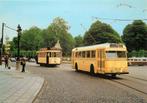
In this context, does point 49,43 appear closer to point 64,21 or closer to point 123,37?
point 64,21

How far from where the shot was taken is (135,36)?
135375mm

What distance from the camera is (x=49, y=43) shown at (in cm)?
15000

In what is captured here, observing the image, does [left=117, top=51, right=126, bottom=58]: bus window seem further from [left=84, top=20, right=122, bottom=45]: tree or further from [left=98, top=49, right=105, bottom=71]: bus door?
[left=84, top=20, right=122, bottom=45]: tree

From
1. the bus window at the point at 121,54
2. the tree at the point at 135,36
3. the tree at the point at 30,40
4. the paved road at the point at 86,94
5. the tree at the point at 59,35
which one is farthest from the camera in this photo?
the tree at the point at 30,40

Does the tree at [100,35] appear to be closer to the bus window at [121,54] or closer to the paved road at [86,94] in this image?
the bus window at [121,54]

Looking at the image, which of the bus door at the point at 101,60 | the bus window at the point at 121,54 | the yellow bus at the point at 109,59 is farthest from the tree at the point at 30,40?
the bus window at the point at 121,54

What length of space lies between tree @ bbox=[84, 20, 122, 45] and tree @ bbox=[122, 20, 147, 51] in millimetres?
3064

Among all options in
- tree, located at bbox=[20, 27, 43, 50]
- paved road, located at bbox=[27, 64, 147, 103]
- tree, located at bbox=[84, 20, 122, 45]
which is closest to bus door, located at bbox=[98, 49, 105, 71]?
paved road, located at bbox=[27, 64, 147, 103]

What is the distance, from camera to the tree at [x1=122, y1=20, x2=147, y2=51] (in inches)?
5271

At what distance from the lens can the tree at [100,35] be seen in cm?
13212

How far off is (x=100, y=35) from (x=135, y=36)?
36.2 ft

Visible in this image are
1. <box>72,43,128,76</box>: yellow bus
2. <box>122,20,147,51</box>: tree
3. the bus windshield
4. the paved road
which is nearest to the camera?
the paved road

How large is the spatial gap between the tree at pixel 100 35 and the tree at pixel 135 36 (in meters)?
3.06

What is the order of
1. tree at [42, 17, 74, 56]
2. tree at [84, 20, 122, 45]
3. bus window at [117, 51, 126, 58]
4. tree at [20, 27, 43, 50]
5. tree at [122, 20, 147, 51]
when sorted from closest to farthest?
bus window at [117, 51, 126, 58] → tree at [84, 20, 122, 45] → tree at [122, 20, 147, 51] → tree at [42, 17, 74, 56] → tree at [20, 27, 43, 50]
